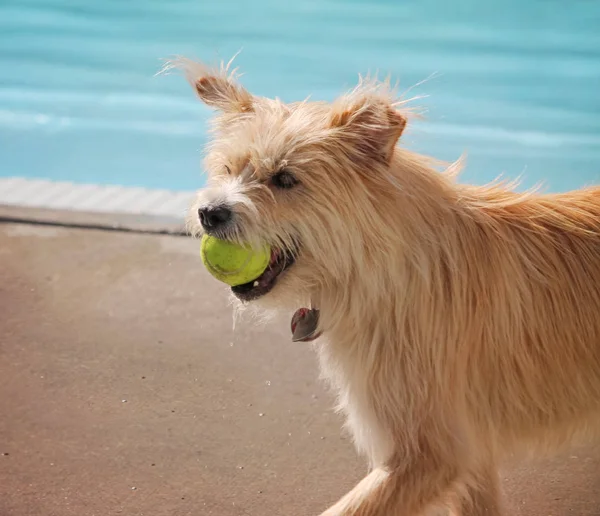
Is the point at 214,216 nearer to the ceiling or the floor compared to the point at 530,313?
nearer to the ceiling

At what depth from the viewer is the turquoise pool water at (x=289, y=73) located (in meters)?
7.62

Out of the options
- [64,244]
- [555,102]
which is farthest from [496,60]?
[64,244]

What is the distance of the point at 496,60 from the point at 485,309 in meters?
7.90

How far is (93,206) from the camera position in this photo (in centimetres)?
554

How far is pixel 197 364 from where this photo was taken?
383cm

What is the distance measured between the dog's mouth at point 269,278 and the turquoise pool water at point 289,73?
160 inches

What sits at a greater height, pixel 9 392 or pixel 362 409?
pixel 362 409

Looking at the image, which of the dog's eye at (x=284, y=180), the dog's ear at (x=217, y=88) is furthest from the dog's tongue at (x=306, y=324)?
the dog's ear at (x=217, y=88)

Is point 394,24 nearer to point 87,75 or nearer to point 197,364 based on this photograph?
point 87,75

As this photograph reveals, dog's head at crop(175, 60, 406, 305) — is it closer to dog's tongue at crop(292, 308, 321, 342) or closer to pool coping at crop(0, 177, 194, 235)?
dog's tongue at crop(292, 308, 321, 342)

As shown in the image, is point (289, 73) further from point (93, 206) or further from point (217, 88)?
point (217, 88)

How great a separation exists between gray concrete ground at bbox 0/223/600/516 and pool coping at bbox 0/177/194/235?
48cm

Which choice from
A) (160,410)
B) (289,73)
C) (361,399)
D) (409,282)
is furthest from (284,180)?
(289,73)

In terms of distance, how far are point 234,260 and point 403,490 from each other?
762mm
